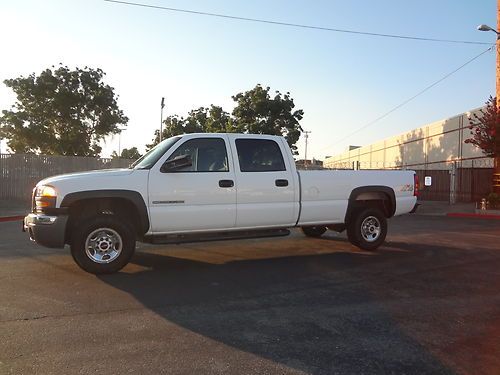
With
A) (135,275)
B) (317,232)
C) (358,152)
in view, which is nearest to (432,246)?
(317,232)

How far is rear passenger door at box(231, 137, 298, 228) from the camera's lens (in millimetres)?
7672

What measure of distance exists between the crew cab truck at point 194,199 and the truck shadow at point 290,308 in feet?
1.94

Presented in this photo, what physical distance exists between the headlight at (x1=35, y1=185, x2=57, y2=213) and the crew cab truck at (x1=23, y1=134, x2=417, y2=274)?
1cm

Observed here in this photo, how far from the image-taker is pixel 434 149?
32625 millimetres

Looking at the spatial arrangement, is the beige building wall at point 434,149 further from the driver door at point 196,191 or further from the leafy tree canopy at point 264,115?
the driver door at point 196,191

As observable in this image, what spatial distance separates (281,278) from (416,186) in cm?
430

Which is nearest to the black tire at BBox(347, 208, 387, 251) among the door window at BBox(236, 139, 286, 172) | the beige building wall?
the door window at BBox(236, 139, 286, 172)

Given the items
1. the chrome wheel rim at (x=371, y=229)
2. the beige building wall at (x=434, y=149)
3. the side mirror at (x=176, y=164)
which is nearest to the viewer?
the side mirror at (x=176, y=164)

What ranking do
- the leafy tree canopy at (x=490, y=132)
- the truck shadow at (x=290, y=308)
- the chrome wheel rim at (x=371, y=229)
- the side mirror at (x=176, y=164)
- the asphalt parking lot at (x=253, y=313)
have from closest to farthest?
1. the asphalt parking lot at (x=253, y=313)
2. the truck shadow at (x=290, y=308)
3. the side mirror at (x=176, y=164)
4. the chrome wheel rim at (x=371, y=229)
5. the leafy tree canopy at (x=490, y=132)

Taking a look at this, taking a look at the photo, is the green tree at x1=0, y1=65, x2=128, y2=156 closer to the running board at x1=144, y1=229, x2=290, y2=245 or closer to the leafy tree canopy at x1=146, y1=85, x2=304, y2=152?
the leafy tree canopy at x1=146, y1=85, x2=304, y2=152

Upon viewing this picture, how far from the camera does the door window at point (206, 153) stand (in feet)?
24.5

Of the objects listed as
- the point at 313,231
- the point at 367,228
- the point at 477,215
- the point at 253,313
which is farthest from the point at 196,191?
the point at 477,215

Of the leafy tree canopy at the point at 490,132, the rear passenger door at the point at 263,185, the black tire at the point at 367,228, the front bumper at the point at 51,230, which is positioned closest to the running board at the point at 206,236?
the rear passenger door at the point at 263,185

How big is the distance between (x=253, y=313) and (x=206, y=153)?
3200 millimetres
